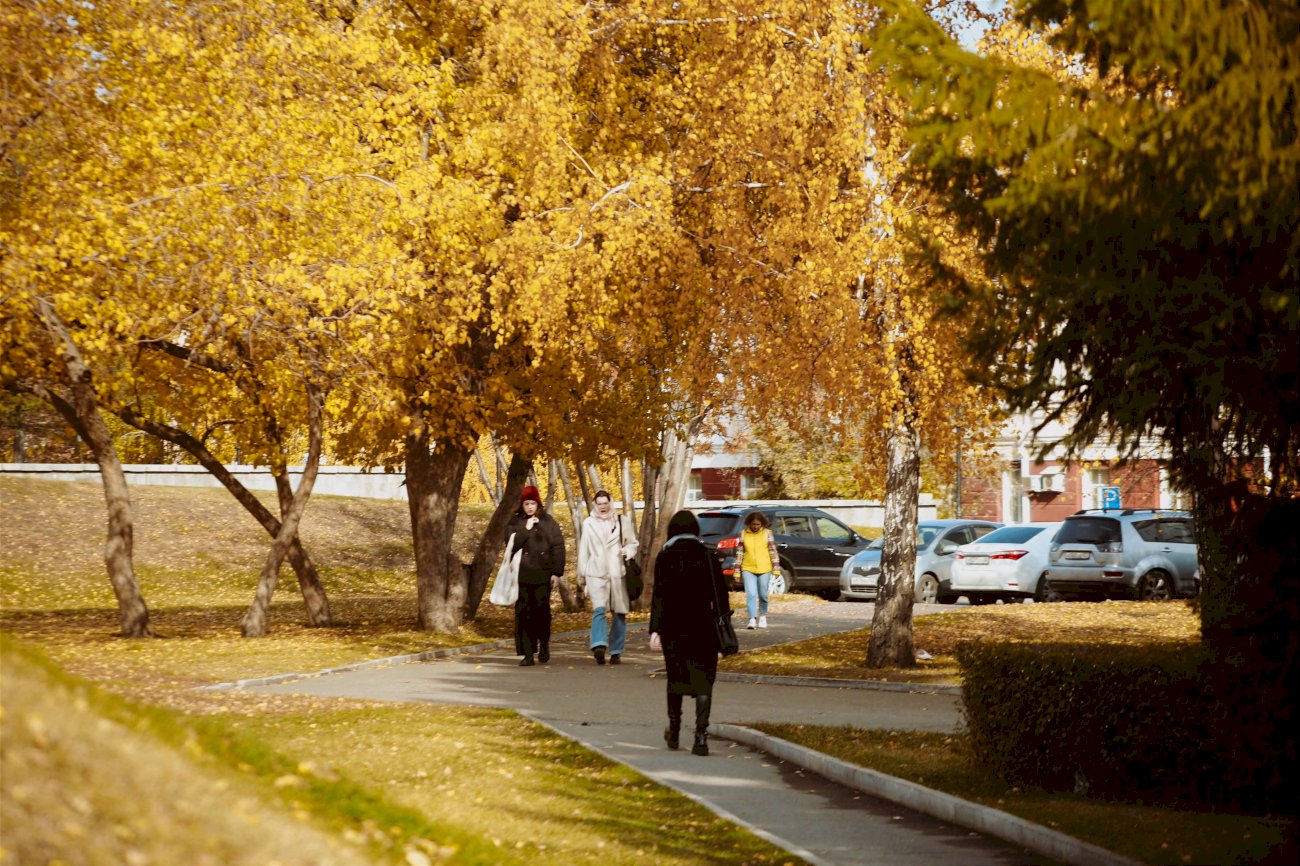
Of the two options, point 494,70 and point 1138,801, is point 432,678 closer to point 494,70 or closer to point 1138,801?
point 494,70

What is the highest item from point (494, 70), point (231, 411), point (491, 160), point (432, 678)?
point (494, 70)

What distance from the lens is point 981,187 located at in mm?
9375

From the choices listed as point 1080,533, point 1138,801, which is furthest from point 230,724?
point 1080,533

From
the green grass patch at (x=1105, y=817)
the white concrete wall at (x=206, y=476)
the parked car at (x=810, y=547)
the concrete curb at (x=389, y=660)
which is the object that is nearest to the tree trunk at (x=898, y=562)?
the concrete curb at (x=389, y=660)

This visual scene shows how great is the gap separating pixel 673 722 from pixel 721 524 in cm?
2131

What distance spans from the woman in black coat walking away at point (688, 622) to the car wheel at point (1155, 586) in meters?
18.0

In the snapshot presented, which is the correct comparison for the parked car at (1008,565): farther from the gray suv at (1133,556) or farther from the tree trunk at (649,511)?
the tree trunk at (649,511)

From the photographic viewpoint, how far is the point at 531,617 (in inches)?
793

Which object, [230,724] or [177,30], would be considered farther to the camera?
[177,30]

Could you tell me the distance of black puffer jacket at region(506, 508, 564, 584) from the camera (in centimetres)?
1981

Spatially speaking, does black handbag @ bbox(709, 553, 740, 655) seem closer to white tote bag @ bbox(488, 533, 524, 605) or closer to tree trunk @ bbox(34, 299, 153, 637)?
white tote bag @ bbox(488, 533, 524, 605)

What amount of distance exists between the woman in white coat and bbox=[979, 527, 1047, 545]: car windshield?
42.6ft

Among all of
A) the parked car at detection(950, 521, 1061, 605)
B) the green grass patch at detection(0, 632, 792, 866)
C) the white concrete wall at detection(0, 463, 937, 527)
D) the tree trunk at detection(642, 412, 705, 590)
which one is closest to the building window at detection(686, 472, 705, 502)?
the white concrete wall at detection(0, 463, 937, 527)

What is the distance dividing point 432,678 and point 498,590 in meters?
1.80
